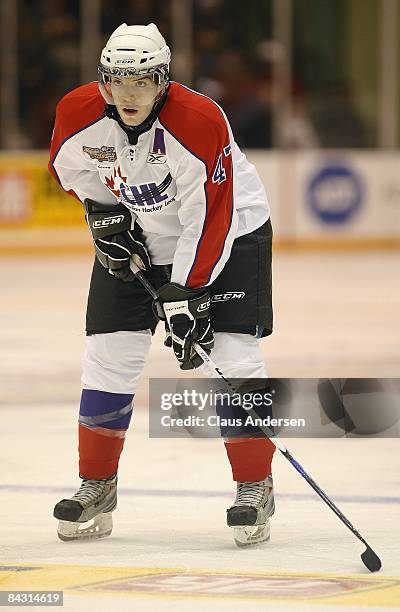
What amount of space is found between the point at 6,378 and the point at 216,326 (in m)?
2.85

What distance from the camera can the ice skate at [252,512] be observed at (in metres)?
3.79

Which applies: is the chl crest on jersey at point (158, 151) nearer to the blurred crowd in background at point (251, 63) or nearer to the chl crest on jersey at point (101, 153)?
the chl crest on jersey at point (101, 153)

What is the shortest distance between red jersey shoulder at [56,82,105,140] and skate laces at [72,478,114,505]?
947mm

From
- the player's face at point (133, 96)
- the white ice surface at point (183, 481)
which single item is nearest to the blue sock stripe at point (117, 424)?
the white ice surface at point (183, 481)

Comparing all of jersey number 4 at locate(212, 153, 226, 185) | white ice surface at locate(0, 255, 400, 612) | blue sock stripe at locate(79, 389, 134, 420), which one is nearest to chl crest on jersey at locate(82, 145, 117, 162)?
jersey number 4 at locate(212, 153, 226, 185)

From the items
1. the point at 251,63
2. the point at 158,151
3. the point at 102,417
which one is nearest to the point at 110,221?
the point at 158,151

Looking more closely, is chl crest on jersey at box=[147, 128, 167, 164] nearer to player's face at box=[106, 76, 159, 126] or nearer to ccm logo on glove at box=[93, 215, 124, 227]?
player's face at box=[106, 76, 159, 126]

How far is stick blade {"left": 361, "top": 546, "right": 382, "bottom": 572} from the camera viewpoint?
11.3 feet

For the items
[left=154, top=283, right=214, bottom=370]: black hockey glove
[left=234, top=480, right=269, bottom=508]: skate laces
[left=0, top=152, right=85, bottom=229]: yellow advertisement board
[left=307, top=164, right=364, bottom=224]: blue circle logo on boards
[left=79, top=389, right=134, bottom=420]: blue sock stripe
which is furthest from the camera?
[left=307, top=164, right=364, bottom=224]: blue circle logo on boards

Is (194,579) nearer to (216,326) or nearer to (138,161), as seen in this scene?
(216,326)

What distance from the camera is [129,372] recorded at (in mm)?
3994

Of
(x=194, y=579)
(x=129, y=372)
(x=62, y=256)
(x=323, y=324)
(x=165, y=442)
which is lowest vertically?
(x=62, y=256)

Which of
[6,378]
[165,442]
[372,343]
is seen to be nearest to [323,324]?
[372,343]

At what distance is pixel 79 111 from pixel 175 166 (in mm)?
303
